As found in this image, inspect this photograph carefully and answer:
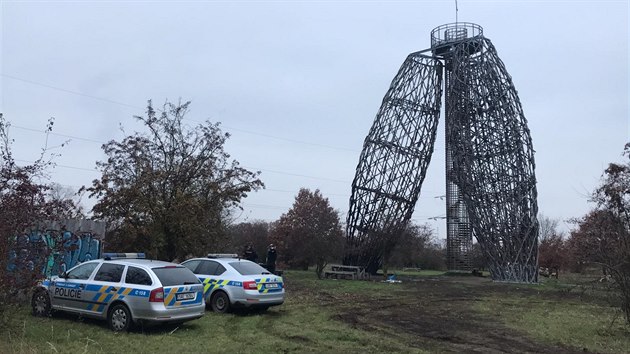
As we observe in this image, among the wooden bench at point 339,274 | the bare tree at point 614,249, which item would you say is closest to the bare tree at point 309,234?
the wooden bench at point 339,274

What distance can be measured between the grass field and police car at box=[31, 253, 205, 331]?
0.31m

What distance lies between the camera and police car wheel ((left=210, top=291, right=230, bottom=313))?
13.3 metres

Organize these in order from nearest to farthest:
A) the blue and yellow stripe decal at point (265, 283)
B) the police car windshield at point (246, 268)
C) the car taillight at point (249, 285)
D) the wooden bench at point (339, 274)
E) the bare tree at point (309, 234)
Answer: the car taillight at point (249, 285)
the blue and yellow stripe decal at point (265, 283)
the police car windshield at point (246, 268)
the wooden bench at point (339, 274)
the bare tree at point (309, 234)

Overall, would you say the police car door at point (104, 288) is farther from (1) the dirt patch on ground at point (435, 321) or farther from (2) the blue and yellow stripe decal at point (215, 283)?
(1) the dirt patch on ground at point (435, 321)

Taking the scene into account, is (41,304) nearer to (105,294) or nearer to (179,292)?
(105,294)

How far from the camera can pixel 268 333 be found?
→ 10.8 metres

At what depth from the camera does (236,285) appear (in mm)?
13203

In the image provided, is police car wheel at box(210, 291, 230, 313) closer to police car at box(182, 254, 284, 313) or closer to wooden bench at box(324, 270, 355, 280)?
police car at box(182, 254, 284, 313)

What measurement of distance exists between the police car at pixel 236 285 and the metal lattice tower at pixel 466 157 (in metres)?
18.0

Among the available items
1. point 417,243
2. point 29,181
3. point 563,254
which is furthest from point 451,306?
point 563,254

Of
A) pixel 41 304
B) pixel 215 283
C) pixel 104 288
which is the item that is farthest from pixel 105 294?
pixel 215 283

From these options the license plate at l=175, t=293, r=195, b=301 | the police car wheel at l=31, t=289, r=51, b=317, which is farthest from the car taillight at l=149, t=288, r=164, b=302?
the police car wheel at l=31, t=289, r=51, b=317

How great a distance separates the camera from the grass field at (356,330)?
9.24 metres

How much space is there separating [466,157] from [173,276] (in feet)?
71.2
